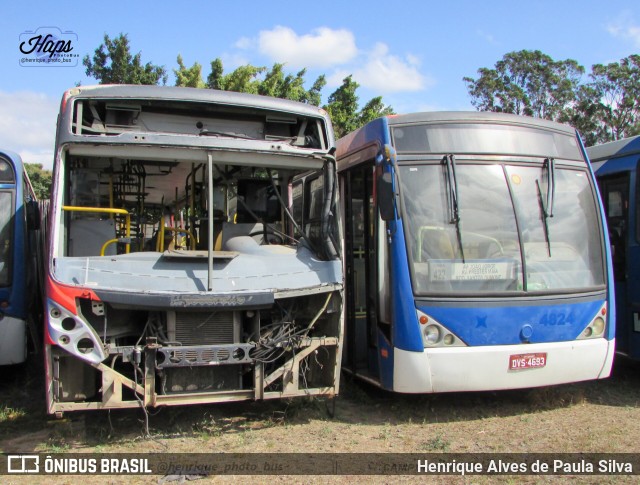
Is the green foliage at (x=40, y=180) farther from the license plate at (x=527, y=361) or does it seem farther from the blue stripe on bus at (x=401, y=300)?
the license plate at (x=527, y=361)

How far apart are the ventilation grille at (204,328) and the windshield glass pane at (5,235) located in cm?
307

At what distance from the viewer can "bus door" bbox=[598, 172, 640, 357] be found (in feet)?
21.4

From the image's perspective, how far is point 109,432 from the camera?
16.5 feet

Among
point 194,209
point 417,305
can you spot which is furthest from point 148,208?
point 417,305

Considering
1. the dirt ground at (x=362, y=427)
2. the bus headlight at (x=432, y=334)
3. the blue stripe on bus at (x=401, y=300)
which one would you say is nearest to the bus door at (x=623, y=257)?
the dirt ground at (x=362, y=427)

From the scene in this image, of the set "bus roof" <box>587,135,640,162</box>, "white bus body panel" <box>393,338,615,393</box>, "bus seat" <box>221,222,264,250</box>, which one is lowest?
"white bus body panel" <box>393,338,615,393</box>

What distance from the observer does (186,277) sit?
4660 mm

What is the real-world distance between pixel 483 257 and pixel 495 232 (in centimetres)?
29

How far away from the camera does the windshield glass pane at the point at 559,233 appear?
5441mm

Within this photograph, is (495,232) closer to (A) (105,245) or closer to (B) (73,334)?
(A) (105,245)

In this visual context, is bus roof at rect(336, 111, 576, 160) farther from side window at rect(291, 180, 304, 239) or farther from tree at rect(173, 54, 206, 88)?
tree at rect(173, 54, 206, 88)

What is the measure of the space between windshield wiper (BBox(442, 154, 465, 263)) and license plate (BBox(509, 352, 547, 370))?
101 centimetres
